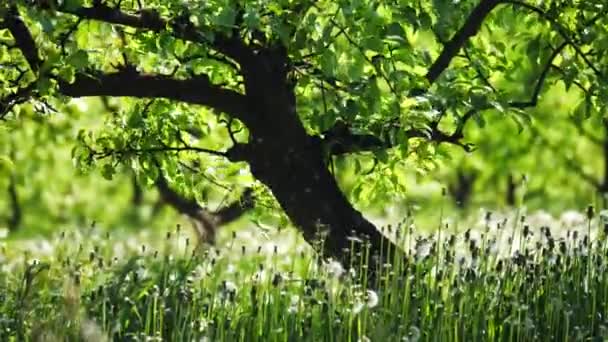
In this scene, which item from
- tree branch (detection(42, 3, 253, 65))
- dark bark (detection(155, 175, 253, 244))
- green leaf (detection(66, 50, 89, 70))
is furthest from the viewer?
dark bark (detection(155, 175, 253, 244))

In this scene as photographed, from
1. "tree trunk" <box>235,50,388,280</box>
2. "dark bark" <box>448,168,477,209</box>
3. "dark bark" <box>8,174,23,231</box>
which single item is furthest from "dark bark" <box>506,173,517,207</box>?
"tree trunk" <box>235,50,388,280</box>

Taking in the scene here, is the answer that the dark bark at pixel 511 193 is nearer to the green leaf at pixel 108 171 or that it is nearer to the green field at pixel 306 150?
the green field at pixel 306 150

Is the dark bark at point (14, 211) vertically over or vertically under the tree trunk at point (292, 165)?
over

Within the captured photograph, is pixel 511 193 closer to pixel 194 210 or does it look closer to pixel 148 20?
pixel 194 210

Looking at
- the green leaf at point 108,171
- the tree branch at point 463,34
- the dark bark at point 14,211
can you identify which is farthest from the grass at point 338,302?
the dark bark at point 14,211

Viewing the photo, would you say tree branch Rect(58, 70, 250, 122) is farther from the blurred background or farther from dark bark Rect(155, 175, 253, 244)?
the blurred background

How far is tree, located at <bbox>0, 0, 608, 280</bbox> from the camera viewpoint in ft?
17.6

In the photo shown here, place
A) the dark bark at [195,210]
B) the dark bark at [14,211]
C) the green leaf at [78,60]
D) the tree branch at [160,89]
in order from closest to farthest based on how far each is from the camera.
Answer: the green leaf at [78,60] < the tree branch at [160,89] < the dark bark at [195,210] < the dark bark at [14,211]

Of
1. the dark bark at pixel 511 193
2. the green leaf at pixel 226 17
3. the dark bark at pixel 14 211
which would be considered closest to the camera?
the green leaf at pixel 226 17

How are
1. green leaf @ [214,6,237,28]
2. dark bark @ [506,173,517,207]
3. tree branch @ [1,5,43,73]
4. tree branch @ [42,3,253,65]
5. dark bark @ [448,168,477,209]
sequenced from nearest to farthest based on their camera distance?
green leaf @ [214,6,237,28] < tree branch @ [42,3,253,65] < tree branch @ [1,5,43,73] < dark bark @ [506,173,517,207] < dark bark @ [448,168,477,209]

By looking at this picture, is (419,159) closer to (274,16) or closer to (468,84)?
(468,84)

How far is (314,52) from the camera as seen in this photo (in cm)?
570

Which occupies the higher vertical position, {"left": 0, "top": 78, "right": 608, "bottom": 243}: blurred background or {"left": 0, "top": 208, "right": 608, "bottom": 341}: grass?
{"left": 0, "top": 78, "right": 608, "bottom": 243}: blurred background

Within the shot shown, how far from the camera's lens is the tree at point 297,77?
5.36 metres
